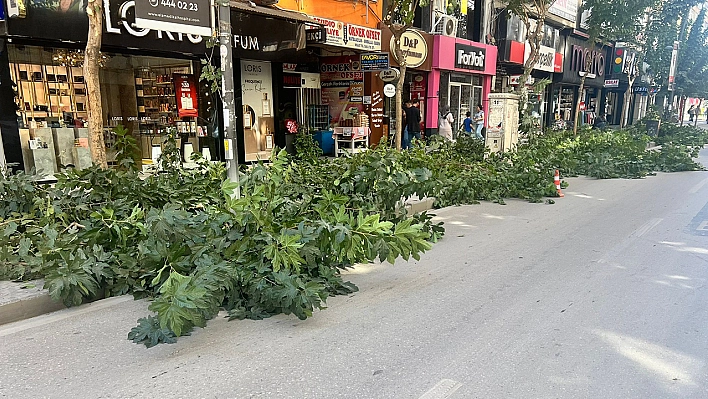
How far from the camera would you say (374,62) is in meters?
15.2

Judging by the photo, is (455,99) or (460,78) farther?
(455,99)

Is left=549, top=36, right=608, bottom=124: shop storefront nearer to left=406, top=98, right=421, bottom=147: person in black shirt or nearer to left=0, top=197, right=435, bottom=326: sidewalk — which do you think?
left=406, top=98, right=421, bottom=147: person in black shirt

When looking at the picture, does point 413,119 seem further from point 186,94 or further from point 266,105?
point 186,94

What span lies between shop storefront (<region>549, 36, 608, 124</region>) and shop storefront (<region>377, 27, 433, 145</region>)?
11835 mm

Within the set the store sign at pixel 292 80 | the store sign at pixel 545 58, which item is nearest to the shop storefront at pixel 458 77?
the store sign at pixel 545 58

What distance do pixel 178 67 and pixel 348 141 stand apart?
18.8 ft

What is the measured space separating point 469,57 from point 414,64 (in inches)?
156

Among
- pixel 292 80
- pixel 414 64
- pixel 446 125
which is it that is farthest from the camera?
pixel 446 125

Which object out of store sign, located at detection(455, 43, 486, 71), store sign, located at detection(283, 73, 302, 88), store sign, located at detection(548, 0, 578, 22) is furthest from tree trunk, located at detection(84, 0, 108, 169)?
store sign, located at detection(548, 0, 578, 22)

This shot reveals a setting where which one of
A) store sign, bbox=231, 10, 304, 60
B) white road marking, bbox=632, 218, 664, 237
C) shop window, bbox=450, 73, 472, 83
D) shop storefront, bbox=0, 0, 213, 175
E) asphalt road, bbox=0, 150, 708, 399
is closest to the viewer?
asphalt road, bbox=0, 150, 708, 399

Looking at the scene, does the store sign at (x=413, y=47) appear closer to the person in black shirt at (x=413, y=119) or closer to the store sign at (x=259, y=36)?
the person in black shirt at (x=413, y=119)

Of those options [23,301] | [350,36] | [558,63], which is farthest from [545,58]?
[23,301]

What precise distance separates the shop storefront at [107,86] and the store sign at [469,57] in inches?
424

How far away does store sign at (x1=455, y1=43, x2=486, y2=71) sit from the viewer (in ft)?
64.6
